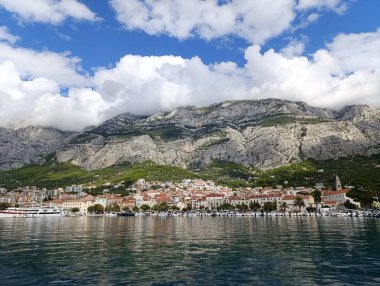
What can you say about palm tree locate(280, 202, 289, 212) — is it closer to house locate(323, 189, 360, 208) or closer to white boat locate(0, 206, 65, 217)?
house locate(323, 189, 360, 208)

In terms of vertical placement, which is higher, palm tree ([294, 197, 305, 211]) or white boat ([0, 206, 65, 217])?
palm tree ([294, 197, 305, 211])

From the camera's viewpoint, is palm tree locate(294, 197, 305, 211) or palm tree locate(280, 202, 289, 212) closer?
palm tree locate(294, 197, 305, 211)

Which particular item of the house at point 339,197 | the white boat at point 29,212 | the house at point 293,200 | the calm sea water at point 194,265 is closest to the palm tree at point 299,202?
the house at point 293,200

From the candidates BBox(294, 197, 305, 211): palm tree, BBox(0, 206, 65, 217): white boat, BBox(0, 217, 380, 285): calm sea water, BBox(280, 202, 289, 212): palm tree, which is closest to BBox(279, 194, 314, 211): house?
BBox(280, 202, 289, 212): palm tree

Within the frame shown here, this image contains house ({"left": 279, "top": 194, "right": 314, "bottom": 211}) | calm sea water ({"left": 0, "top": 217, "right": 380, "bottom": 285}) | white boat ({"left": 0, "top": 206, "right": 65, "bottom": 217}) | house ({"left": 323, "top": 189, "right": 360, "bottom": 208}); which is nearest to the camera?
calm sea water ({"left": 0, "top": 217, "right": 380, "bottom": 285})

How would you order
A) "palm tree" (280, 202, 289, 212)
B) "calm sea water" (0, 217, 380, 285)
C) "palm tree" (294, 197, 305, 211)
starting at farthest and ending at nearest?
"palm tree" (280, 202, 289, 212) → "palm tree" (294, 197, 305, 211) → "calm sea water" (0, 217, 380, 285)

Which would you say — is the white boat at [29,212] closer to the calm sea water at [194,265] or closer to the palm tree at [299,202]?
the palm tree at [299,202]

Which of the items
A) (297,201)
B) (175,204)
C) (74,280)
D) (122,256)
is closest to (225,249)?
(122,256)

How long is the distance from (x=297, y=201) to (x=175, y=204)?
229 feet

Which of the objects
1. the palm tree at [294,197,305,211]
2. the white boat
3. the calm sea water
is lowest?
the calm sea water

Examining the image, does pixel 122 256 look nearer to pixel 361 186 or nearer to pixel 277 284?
pixel 277 284

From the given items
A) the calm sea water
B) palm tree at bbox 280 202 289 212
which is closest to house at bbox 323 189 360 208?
palm tree at bbox 280 202 289 212

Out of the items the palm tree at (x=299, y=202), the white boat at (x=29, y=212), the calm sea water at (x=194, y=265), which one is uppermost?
the palm tree at (x=299, y=202)

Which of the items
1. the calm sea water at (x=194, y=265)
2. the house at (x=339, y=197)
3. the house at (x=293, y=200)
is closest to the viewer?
the calm sea water at (x=194, y=265)
